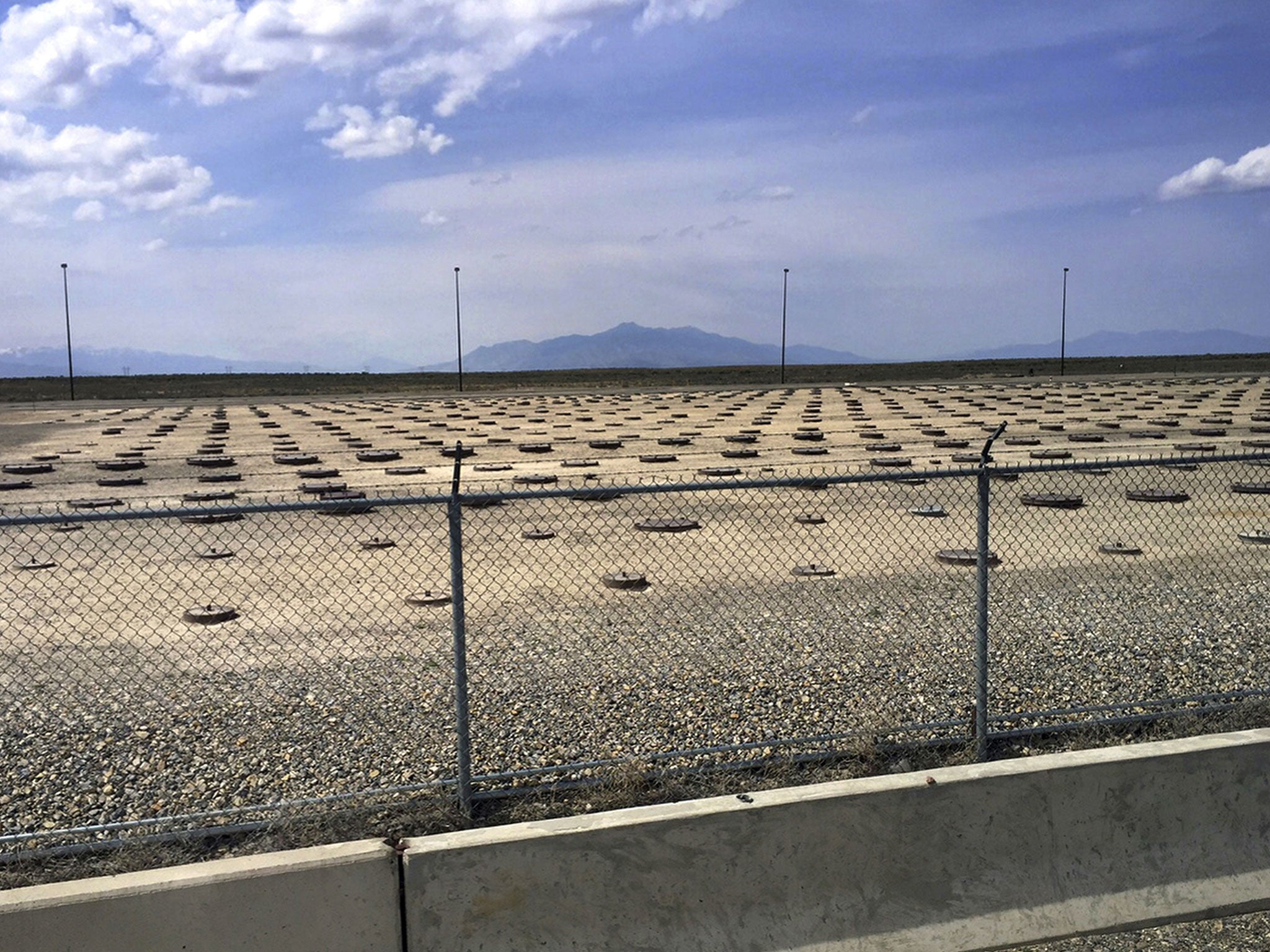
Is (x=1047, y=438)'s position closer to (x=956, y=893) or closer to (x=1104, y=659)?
(x=1104, y=659)

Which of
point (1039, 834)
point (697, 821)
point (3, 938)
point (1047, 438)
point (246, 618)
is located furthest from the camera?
point (1047, 438)

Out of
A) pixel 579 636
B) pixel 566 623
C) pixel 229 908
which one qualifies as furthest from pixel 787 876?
pixel 566 623

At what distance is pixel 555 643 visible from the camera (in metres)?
7.82

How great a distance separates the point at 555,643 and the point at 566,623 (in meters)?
0.69

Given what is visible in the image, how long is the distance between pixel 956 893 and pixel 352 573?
7510mm

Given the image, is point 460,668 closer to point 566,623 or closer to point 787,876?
point 787,876

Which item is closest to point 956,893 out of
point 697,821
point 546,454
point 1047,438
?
point 697,821

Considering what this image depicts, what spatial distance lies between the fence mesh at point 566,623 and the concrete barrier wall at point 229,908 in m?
0.75

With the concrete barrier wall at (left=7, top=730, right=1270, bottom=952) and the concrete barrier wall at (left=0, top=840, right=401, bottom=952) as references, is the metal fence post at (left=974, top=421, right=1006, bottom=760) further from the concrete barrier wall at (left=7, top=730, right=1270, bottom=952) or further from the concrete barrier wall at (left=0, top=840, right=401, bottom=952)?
the concrete barrier wall at (left=0, top=840, right=401, bottom=952)

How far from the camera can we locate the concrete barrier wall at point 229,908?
400cm

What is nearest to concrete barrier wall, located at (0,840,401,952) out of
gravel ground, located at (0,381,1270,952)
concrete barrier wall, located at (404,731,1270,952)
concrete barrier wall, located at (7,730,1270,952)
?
concrete barrier wall, located at (7,730,1270,952)

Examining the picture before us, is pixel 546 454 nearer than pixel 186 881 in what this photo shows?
No

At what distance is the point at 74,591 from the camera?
10125 millimetres

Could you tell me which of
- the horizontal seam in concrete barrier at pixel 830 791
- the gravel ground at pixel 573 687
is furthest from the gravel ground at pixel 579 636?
the horizontal seam in concrete barrier at pixel 830 791
